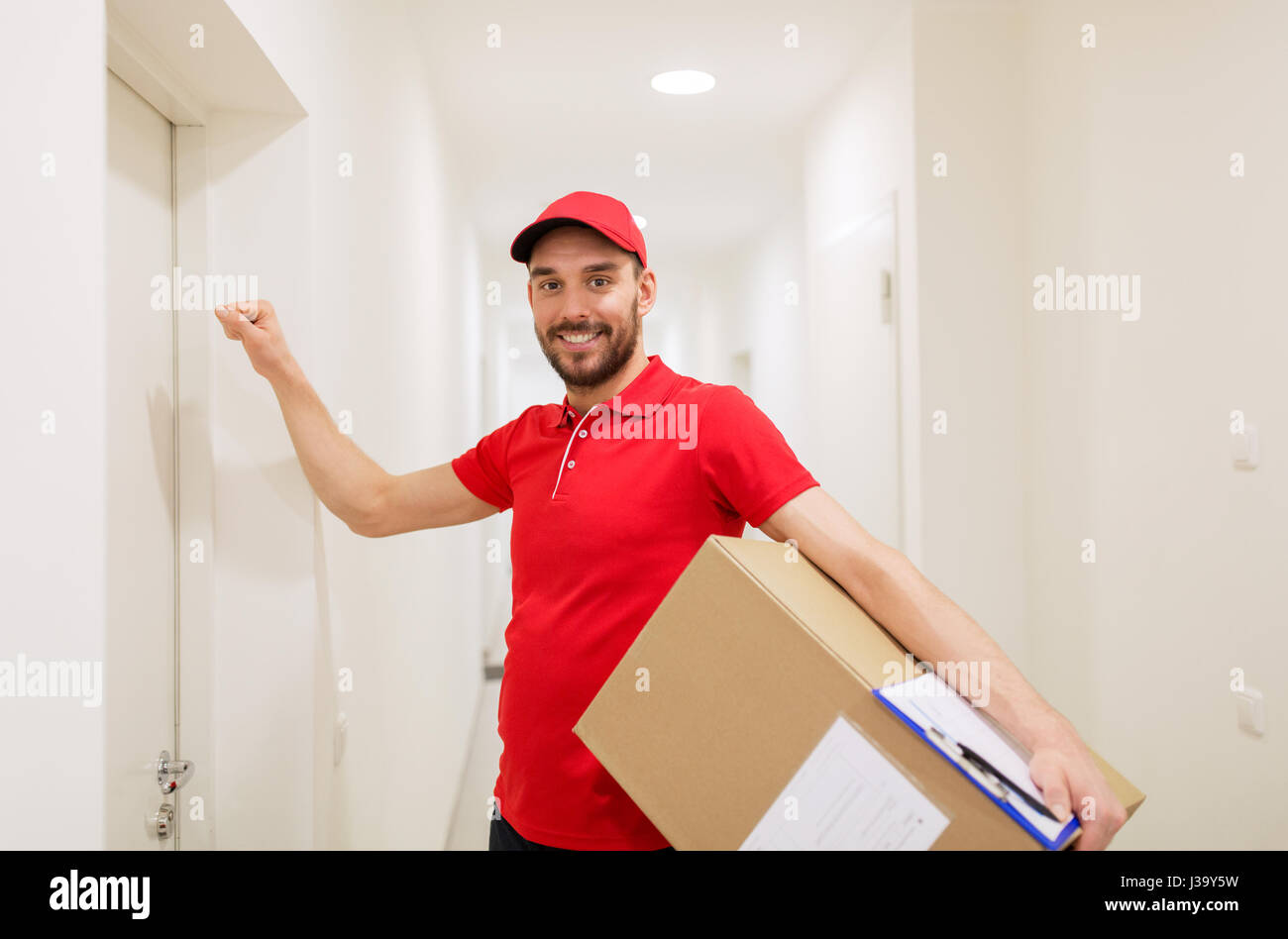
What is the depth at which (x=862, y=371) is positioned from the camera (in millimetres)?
2859

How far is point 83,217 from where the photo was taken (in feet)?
2.25

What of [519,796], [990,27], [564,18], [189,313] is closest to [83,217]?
[189,313]

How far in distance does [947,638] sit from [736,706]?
0.26 m

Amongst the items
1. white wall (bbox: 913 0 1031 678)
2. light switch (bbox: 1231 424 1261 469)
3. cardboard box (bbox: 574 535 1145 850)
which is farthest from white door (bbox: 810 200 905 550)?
cardboard box (bbox: 574 535 1145 850)

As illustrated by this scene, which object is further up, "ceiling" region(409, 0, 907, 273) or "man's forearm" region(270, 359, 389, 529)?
"ceiling" region(409, 0, 907, 273)

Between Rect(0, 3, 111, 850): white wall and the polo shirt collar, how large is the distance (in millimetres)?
671

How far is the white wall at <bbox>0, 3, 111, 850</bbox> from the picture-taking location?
61 centimetres

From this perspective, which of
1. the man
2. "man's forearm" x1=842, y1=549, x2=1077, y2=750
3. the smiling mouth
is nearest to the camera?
"man's forearm" x1=842, y1=549, x2=1077, y2=750

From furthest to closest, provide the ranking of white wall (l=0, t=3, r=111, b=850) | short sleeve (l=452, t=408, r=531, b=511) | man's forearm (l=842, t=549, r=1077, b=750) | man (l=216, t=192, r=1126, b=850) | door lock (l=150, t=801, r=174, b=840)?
short sleeve (l=452, t=408, r=531, b=511) < door lock (l=150, t=801, r=174, b=840) < man (l=216, t=192, r=1126, b=850) < man's forearm (l=842, t=549, r=1077, b=750) < white wall (l=0, t=3, r=111, b=850)

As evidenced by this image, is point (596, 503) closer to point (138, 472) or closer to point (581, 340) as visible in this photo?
point (581, 340)

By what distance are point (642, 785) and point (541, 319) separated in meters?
0.72

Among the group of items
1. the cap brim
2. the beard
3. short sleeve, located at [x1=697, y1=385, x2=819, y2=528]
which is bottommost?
short sleeve, located at [x1=697, y1=385, x2=819, y2=528]

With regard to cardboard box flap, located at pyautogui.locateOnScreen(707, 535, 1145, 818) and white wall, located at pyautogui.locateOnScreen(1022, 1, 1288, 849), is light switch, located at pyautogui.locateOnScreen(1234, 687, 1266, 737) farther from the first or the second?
cardboard box flap, located at pyautogui.locateOnScreen(707, 535, 1145, 818)
